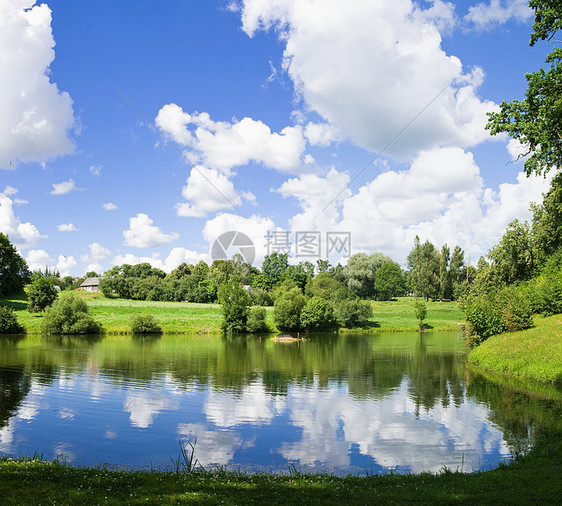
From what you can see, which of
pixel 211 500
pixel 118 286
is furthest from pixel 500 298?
pixel 118 286

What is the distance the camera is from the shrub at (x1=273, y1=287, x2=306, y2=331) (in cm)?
6694

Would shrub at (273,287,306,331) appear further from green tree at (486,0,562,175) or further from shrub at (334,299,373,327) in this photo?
green tree at (486,0,562,175)

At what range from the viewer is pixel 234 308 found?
66.7 m

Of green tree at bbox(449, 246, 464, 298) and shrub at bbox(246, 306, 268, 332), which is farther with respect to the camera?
green tree at bbox(449, 246, 464, 298)

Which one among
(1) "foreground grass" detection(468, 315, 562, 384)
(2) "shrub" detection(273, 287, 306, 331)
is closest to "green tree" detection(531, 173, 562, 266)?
(1) "foreground grass" detection(468, 315, 562, 384)

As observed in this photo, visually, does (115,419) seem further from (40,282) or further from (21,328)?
(40,282)

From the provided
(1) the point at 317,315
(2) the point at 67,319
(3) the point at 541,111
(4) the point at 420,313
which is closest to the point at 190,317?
(2) the point at 67,319

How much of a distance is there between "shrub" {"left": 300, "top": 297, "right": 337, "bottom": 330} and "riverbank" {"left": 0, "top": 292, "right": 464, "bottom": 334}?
4.65 meters

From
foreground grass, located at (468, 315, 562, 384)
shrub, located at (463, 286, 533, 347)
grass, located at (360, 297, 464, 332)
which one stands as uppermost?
shrub, located at (463, 286, 533, 347)

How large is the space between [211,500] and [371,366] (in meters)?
27.2

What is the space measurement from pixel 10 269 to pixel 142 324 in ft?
106

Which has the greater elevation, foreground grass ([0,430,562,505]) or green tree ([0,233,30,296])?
green tree ([0,233,30,296])

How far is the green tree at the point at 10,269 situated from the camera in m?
74.9

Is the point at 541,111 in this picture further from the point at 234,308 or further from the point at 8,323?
the point at 8,323
